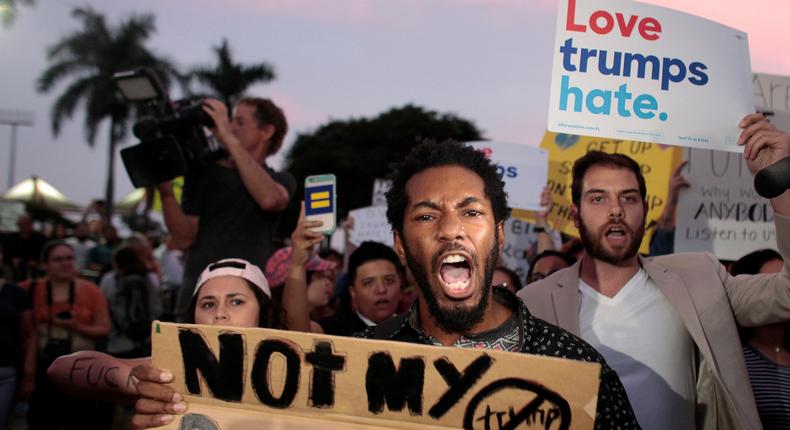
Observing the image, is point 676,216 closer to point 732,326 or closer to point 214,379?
point 732,326

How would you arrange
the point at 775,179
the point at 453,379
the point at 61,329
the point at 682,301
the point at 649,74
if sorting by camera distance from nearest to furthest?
1. the point at 453,379
2. the point at 775,179
3. the point at 682,301
4. the point at 649,74
5. the point at 61,329

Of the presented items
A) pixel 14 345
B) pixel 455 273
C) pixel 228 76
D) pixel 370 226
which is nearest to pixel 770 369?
pixel 455 273

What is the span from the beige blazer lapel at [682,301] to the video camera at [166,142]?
2.32 meters

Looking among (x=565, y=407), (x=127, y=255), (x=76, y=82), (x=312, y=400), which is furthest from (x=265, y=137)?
(x=76, y=82)

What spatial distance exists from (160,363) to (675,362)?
194cm

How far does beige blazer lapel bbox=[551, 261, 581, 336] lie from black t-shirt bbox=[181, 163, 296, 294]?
165 cm

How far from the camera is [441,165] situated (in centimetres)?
227

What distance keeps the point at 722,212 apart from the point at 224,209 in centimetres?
312

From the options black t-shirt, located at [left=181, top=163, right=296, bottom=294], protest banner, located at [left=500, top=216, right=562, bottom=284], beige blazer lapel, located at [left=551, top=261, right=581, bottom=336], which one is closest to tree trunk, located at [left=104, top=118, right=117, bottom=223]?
protest banner, located at [left=500, top=216, right=562, bottom=284]

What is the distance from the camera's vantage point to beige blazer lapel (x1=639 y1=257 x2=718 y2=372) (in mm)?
2969

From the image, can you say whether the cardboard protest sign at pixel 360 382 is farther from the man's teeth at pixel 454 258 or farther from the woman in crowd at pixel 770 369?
the woman in crowd at pixel 770 369

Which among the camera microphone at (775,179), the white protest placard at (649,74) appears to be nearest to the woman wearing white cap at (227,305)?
the white protest placard at (649,74)

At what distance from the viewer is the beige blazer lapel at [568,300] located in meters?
3.15

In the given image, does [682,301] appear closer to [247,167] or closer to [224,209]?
[247,167]
